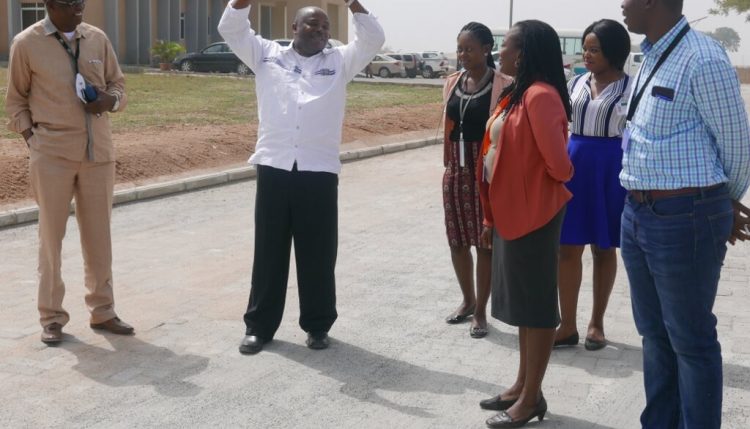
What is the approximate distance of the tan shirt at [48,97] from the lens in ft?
20.0

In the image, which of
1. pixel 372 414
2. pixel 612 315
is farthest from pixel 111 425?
pixel 612 315

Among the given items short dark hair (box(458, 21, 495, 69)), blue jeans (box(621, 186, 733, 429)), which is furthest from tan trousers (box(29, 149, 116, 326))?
blue jeans (box(621, 186, 733, 429))

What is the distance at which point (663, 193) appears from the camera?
4.07 meters

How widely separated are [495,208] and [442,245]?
4608 mm

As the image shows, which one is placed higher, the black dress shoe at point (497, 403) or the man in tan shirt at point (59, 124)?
the man in tan shirt at point (59, 124)

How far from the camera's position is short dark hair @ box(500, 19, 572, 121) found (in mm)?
4840

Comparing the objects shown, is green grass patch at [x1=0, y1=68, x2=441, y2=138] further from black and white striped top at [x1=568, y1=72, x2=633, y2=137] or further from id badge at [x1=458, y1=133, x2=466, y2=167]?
black and white striped top at [x1=568, y1=72, x2=633, y2=137]

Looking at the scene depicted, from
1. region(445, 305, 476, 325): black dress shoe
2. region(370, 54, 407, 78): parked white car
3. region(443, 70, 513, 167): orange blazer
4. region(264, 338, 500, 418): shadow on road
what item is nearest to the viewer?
region(264, 338, 500, 418): shadow on road

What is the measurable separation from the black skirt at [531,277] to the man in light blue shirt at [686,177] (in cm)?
62

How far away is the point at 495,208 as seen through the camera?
15.9ft

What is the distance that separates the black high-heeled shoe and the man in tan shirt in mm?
2748

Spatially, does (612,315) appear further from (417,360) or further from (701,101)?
(701,101)

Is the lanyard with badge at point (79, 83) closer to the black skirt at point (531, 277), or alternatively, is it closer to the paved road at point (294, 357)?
the paved road at point (294, 357)

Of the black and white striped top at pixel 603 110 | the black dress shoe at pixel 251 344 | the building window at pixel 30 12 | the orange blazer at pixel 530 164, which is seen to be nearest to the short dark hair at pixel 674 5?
the orange blazer at pixel 530 164
